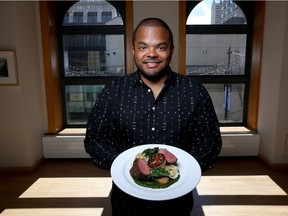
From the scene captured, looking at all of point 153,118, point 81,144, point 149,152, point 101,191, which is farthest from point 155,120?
point 81,144

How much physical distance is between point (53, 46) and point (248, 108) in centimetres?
308

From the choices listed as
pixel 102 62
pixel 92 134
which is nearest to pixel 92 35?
pixel 102 62

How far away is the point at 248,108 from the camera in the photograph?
3957 mm

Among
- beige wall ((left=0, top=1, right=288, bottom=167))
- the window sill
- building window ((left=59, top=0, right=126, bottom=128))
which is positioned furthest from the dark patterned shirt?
building window ((left=59, top=0, right=126, bottom=128))

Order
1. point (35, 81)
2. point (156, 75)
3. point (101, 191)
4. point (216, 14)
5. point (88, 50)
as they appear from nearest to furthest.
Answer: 1. point (156, 75)
2. point (101, 191)
3. point (35, 81)
4. point (216, 14)
5. point (88, 50)

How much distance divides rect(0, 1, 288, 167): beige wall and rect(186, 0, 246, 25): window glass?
0.42m

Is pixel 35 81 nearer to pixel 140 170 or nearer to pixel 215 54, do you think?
pixel 215 54

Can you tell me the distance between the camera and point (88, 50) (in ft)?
12.7

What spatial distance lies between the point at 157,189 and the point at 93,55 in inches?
128

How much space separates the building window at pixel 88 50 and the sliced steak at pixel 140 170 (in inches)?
117

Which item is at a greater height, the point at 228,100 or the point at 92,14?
the point at 92,14

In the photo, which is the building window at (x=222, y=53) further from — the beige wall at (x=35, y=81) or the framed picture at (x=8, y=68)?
the framed picture at (x=8, y=68)

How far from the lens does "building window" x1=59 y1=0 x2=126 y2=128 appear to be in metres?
3.74

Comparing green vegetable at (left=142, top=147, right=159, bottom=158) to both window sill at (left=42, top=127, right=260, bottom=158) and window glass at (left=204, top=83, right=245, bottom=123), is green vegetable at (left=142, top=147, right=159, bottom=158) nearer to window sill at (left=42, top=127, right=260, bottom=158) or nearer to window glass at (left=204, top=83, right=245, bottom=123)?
window sill at (left=42, top=127, right=260, bottom=158)
